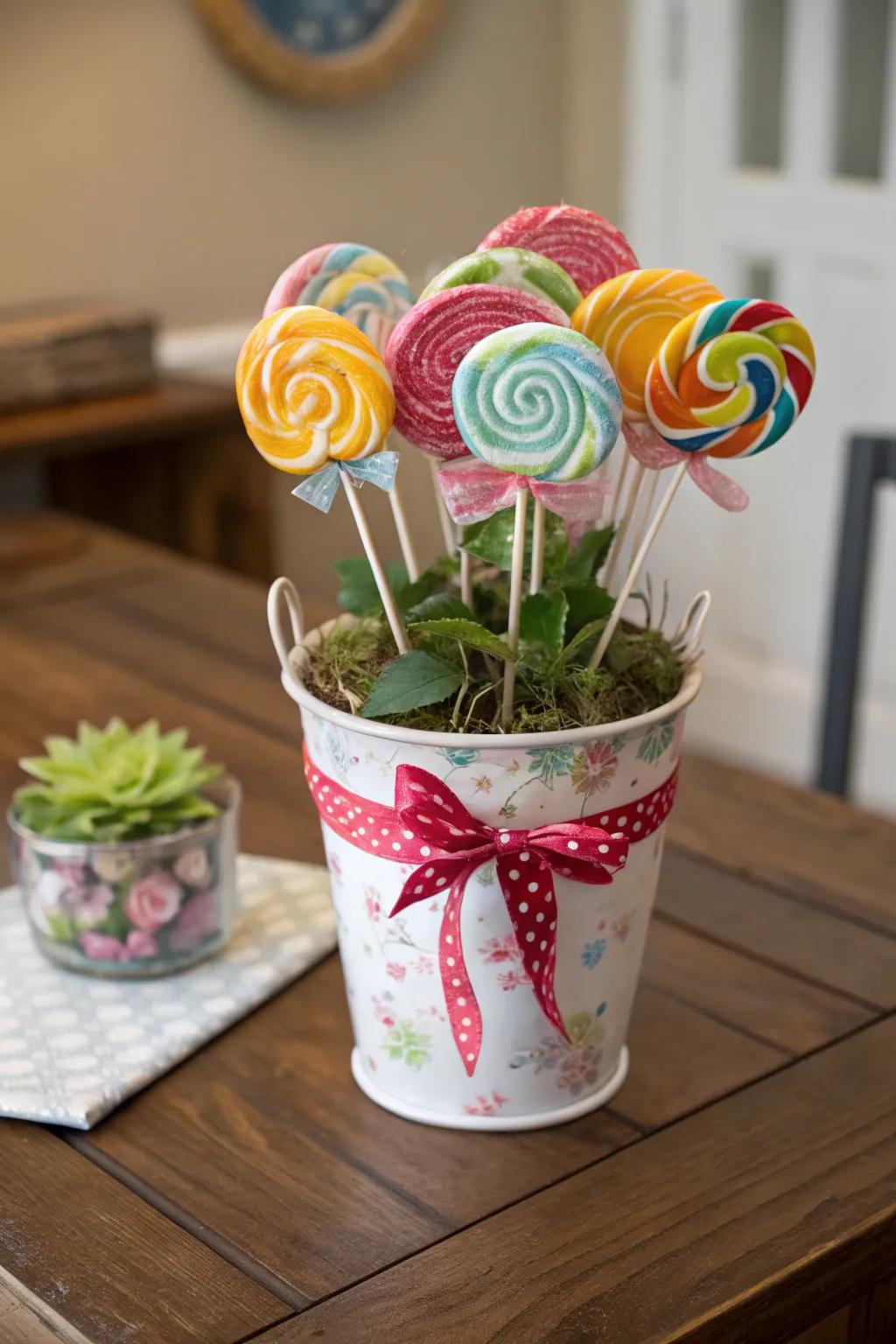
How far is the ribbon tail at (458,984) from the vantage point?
0.72 meters

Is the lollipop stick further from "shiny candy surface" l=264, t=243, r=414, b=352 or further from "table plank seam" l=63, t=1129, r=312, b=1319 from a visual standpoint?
"table plank seam" l=63, t=1129, r=312, b=1319

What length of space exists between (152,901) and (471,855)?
266 mm

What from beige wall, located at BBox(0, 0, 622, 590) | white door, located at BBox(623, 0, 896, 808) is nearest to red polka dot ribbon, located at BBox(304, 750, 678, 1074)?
beige wall, located at BBox(0, 0, 622, 590)

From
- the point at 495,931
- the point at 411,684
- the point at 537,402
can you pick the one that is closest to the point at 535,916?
the point at 495,931

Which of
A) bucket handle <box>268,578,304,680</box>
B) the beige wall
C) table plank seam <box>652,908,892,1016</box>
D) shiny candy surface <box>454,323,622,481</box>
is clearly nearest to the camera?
shiny candy surface <box>454,323,622,481</box>

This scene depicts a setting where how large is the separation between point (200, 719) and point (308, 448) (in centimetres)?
60

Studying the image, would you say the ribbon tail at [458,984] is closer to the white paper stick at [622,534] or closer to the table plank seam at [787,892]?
the white paper stick at [622,534]

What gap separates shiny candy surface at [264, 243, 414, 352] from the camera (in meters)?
0.75

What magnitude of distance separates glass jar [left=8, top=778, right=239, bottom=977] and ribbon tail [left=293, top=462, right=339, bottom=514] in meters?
0.27

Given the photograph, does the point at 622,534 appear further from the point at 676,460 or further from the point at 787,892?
the point at 787,892

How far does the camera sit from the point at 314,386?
0.67 meters

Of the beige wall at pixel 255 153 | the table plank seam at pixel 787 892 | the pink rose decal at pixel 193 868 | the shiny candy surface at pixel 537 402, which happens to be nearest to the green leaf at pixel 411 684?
the shiny candy surface at pixel 537 402

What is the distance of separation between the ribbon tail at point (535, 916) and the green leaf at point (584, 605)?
0.12 meters

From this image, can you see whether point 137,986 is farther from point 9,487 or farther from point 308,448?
point 9,487
